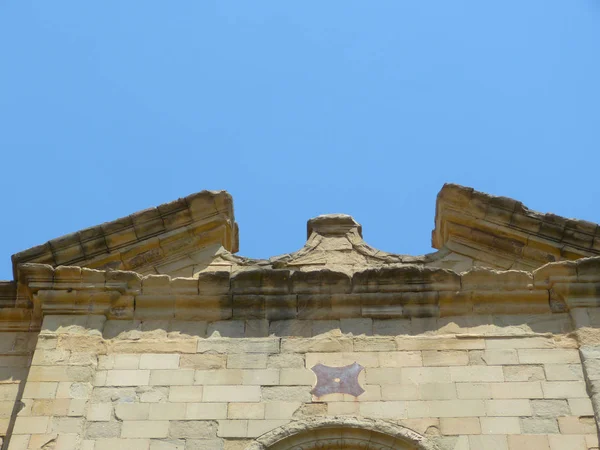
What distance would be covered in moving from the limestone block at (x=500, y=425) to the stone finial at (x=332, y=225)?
3.28m

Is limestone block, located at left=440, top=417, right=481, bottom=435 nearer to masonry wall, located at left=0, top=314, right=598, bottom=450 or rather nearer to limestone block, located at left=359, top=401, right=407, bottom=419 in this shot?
masonry wall, located at left=0, top=314, right=598, bottom=450

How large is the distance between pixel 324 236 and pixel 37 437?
4.14 metres

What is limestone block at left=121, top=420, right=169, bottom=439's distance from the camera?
34.3ft

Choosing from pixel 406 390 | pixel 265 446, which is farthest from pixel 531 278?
pixel 265 446

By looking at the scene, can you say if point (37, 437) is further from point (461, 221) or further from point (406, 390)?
point (461, 221)

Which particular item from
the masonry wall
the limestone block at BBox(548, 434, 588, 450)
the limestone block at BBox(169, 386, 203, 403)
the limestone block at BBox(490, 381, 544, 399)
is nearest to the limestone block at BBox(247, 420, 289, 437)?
the masonry wall

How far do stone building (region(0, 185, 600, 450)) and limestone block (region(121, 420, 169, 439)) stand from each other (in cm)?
2

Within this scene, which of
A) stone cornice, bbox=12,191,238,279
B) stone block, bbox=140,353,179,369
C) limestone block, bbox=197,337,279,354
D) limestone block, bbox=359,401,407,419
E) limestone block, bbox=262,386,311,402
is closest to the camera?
limestone block, bbox=359,401,407,419

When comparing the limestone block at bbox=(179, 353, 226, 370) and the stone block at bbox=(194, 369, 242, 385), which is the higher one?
the limestone block at bbox=(179, 353, 226, 370)

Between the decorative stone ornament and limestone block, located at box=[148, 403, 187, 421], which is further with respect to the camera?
the decorative stone ornament

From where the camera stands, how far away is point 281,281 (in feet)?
38.6

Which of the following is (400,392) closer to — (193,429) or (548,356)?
(548,356)

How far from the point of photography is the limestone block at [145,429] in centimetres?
1047

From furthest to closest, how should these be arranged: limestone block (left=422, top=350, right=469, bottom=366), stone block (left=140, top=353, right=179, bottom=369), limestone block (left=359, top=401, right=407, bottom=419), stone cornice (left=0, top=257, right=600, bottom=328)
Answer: stone cornice (left=0, top=257, right=600, bottom=328), stone block (left=140, top=353, right=179, bottom=369), limestone block (left=422, top=350, right=469, bottom=366), limestone block (left=359, top=401, right=407, bottom=419)
